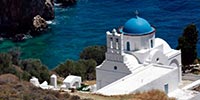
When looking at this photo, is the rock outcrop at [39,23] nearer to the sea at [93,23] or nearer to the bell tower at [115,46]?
the sea at [93,23]

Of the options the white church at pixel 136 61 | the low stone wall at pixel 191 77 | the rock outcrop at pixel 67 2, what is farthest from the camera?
the rock outcrop at pixel 67 2

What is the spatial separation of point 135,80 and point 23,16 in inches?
1754

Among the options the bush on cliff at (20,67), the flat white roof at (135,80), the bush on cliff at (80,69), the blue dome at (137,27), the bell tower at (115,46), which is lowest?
the bush on cliff at (80,69)

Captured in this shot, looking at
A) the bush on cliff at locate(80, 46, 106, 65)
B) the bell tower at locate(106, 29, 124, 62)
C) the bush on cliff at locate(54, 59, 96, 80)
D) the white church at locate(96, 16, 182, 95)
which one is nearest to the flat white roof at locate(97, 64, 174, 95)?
the white church at locate(96, 16, 182, 95)

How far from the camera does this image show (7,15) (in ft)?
279

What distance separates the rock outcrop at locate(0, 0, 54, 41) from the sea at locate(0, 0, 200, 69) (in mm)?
2594

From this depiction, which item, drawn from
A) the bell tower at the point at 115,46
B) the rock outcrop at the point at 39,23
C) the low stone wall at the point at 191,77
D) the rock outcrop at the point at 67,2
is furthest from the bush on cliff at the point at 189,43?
the rock outcrop at the point at 67,2

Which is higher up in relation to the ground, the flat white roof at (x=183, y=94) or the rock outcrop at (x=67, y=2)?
the flat white roof at (x=183, y=94)

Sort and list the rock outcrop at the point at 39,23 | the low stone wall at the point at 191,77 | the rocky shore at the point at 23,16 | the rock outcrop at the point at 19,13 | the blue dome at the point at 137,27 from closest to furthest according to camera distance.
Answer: the blue dome at the point at 137,27 < the low stone wall at the point at 191,77 < the rock outcrop at the point at 39,23 < the rocky shore at the point at 23,16 < the rock outcrop at the point at 19,13

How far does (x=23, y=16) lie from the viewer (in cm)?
8438

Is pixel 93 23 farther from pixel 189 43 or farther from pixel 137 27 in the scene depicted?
pixel 137 27

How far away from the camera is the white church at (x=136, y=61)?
43.0 meters

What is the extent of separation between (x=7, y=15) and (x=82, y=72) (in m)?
35.9

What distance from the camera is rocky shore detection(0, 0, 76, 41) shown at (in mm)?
82625
